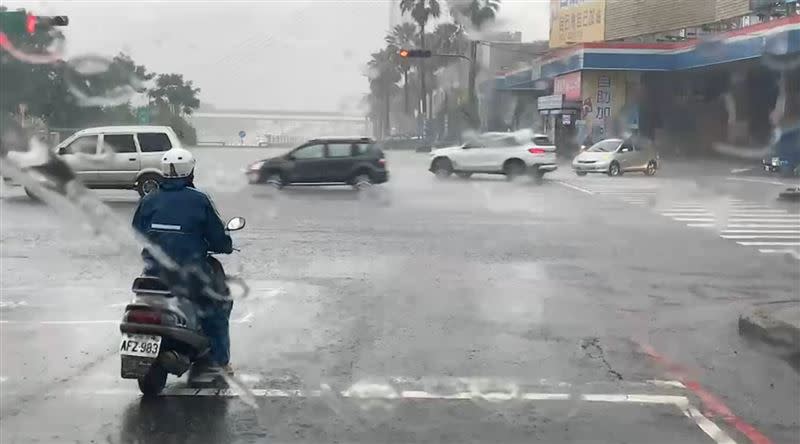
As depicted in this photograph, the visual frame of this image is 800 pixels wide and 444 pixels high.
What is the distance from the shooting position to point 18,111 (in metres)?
10.9

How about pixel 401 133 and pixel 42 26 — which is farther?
pixel 401 133

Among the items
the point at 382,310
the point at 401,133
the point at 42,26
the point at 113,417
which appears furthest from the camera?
the point at 401,133

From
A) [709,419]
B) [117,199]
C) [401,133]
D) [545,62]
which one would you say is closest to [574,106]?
[545,62]

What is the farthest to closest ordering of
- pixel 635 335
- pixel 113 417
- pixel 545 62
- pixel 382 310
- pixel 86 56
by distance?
pixel 545 62 → pixel 86 56 → pixel 382 310 → pixel 635 335 → pixel 113 417

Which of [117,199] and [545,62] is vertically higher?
[545,62]

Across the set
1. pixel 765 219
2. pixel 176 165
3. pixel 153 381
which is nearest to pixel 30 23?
pixel 176 165

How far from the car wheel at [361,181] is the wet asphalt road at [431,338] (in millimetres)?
7154

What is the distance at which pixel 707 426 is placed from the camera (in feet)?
16.0

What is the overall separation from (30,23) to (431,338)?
35.1ft

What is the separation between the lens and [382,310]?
8.10 meters

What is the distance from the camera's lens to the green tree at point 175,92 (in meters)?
11.1

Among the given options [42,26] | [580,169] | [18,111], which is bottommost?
[580,169]

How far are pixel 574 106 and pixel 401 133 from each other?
25.4 ft

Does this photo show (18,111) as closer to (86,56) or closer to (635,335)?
(86,56)
